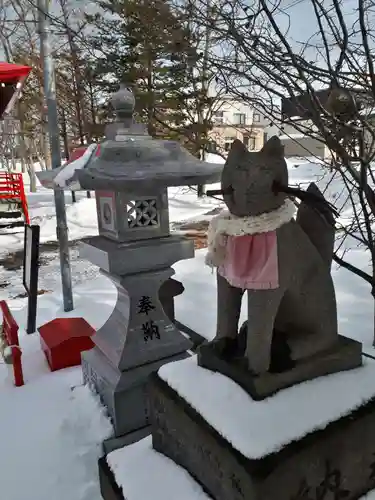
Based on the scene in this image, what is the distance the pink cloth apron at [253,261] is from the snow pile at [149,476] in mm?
895

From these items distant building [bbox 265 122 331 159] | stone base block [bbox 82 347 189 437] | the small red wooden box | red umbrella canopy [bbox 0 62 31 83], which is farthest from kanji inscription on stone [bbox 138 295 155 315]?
red umbrella canopy [bbox 0 62 31 83]

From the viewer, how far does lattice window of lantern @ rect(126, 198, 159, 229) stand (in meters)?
2.52

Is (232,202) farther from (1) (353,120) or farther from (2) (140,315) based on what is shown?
(1) (353,120)

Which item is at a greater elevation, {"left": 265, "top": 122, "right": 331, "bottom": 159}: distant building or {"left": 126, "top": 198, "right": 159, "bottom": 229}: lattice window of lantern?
{"left": 265, "top": 122, "right": 331, "bottom": 159}: distant building

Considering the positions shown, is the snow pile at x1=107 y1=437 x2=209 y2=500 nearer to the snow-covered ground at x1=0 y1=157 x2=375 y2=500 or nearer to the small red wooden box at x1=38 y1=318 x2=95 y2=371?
the snow-covered ground at x1=0 y1=157 x2=375 y2=500

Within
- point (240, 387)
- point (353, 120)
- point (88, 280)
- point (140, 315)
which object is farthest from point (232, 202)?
point (88, 280)

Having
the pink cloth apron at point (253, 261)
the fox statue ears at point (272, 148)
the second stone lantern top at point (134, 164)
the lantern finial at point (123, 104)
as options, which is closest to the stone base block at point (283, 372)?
the pink cloth apron at point (253, 261)

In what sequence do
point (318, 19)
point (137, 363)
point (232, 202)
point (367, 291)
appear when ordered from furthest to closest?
point (367, 291) < point (137, 363) < point (318, 19) < point (232, 202)

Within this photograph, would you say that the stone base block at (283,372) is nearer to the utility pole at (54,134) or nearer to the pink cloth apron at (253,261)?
the pink cloth apron at (253,261)

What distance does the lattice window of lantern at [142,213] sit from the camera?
252 cm

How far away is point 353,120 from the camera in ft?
9.36

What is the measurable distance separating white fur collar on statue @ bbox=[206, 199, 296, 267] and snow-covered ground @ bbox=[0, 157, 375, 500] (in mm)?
723

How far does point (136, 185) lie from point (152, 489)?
1.54m

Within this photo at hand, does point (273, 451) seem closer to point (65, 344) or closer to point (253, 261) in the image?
point (253, 261)
